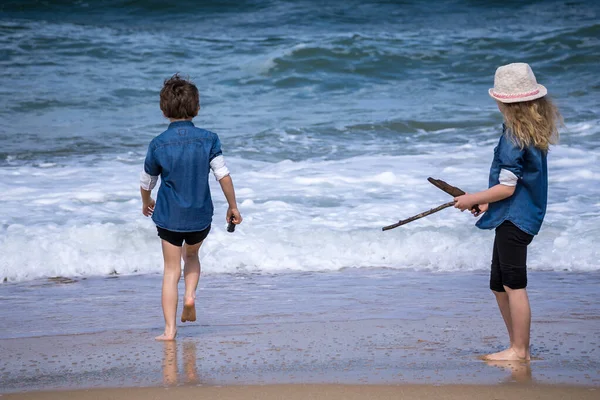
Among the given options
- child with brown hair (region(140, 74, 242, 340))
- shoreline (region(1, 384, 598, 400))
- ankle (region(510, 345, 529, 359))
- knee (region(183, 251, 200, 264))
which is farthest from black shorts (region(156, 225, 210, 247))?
Answer: ankle (region(510, 345, 529, 359))

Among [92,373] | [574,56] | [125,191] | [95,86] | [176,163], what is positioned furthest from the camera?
[574,56]

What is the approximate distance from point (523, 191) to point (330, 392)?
117 centimetres

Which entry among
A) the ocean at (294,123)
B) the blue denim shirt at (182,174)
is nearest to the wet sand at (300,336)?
the blue denim shirt at (182,174)

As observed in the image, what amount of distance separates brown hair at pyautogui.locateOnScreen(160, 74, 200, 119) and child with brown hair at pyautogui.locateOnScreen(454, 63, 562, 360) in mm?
1412

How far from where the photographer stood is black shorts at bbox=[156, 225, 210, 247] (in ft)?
13.8

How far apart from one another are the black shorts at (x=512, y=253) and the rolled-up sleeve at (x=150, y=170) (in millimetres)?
1640

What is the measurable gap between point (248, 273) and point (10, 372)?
2.72 metres

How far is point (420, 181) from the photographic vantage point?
8.95 metres

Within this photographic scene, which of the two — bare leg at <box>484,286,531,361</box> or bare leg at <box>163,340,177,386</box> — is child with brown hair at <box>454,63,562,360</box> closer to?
bare leg at <box>484,286,531,361</box>

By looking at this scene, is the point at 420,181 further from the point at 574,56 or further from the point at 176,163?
the point at 574,56

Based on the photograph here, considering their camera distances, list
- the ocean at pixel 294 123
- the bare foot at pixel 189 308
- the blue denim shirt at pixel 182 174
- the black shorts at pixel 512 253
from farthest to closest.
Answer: the ocean at pixel 294 123 < the bare foot at pixel 189 308 < the blue denim shirt at pixel 182 174 < the black shorts at pixel 512 253

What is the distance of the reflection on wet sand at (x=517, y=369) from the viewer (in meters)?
3.38

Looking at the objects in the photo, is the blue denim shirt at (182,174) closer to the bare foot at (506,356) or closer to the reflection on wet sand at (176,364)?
the reflection on wet sand at (176,364)

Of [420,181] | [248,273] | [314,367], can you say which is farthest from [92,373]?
[420,181]
